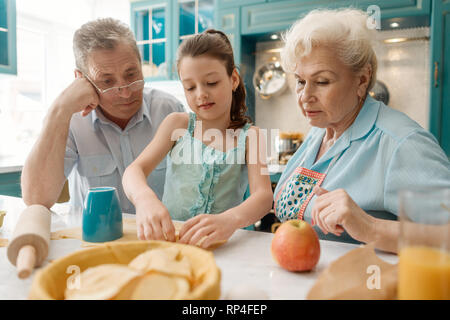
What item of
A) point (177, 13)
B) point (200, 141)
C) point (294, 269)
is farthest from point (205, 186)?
point (177, 13)

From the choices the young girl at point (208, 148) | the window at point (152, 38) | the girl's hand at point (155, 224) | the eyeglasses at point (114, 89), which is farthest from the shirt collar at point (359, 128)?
the window at point (152, 38)

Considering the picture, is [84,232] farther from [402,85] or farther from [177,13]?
[177,13]

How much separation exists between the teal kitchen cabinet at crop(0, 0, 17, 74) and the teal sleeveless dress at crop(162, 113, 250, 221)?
244 centimetres

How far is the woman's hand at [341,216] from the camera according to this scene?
774mm

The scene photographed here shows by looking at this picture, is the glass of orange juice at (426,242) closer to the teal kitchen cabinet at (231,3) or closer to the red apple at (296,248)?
the red apple at (296,248)

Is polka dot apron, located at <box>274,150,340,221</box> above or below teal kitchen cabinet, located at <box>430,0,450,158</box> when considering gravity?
below

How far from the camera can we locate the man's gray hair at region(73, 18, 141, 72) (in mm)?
1412

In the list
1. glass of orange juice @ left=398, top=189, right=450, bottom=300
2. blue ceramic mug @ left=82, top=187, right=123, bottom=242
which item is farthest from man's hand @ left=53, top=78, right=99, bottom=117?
glass of orange juice @ left=398, top=189, right=450, bottom=300

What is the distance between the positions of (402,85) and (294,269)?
9.14 feet

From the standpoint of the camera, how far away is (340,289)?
1.72 feet

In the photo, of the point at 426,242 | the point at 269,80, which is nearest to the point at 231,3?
the point at 269,80

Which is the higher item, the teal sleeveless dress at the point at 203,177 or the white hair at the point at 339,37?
the white hair at the point at 339,37

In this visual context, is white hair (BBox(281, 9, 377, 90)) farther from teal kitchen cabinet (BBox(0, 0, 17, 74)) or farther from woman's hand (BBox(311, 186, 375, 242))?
teal kitchen cabinet (BBox(0, 0, 17, 74))

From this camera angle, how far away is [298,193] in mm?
1188
